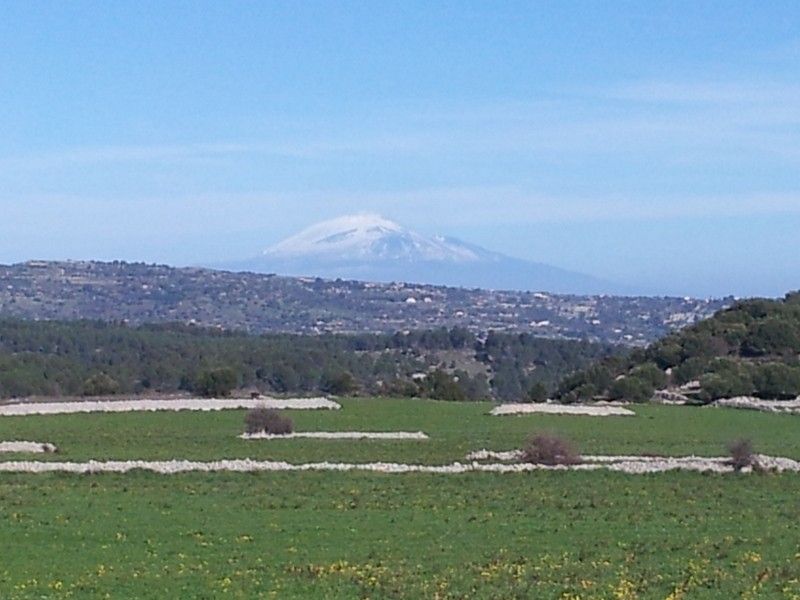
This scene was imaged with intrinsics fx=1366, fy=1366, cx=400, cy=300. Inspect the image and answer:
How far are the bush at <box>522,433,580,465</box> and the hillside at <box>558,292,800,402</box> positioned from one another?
31.5 metres

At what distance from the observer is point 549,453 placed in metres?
33.0

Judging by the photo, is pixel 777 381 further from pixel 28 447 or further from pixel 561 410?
pixel 28 447

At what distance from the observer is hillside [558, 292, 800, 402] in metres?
63.8

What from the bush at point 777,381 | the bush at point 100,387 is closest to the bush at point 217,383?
the bush at point 100,387

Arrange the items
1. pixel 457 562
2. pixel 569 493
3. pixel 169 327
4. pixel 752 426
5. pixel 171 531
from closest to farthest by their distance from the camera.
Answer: pixel 457 562 → pixel 171 531 → pixel 569 493 → pixel 752 426 → pixel 169 327

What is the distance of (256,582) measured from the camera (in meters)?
17.7

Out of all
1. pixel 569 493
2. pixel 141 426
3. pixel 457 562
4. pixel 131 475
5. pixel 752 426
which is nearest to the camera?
pixel 457 562

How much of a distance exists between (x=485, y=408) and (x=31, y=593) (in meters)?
36.1

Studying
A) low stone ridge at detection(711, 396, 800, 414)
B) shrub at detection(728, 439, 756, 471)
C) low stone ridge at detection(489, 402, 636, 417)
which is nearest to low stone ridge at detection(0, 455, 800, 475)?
shrub at detection(728, 439, 756, 471)

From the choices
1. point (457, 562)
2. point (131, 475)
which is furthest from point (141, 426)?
point (457, 562)

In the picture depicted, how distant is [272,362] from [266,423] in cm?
4590

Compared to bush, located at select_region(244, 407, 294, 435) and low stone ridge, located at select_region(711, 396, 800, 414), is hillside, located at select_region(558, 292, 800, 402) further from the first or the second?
bush, located at select_region(244, 407, 294, 435)

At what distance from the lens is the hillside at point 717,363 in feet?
209

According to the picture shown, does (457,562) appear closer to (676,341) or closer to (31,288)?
(676,341)
